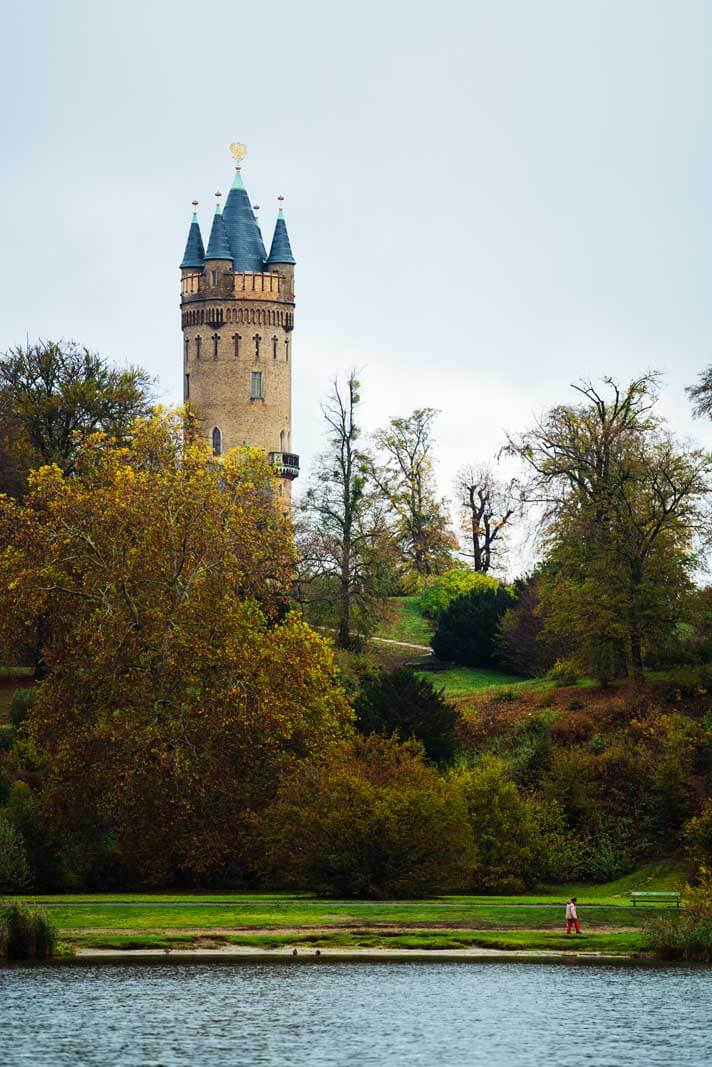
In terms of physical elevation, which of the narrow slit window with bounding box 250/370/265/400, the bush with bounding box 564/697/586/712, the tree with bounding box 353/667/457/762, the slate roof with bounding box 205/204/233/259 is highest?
the slate roof with bounding box 205/204/233/259

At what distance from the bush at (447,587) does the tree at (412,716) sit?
4262 centimetres

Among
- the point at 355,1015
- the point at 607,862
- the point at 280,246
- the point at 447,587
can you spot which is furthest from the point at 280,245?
the point at 355,1015

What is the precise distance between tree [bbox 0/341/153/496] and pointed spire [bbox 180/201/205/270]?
5442cm

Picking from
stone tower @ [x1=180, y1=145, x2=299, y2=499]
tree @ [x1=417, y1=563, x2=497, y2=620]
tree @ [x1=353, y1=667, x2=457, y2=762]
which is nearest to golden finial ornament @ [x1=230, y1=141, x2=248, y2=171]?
stone tower @ [x1=180, y1=145, x2=299, y2=499]

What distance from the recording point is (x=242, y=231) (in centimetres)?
13912

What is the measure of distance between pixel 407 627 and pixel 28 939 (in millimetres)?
64685

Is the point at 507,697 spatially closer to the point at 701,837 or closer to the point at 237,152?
the point at 701,837

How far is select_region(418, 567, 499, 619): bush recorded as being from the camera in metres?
104

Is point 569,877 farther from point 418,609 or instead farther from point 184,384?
point 184,384

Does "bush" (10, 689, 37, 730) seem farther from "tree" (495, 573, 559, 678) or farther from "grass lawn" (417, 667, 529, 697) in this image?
"tree" (495, 573, 559, 678)

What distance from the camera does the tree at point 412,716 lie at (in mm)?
57531

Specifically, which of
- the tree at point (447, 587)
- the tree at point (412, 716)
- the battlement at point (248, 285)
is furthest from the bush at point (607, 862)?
the battlement at point (248, 285)

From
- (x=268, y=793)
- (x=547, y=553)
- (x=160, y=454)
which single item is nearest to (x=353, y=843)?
(x=268, y=793)

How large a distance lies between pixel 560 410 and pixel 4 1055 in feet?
153
